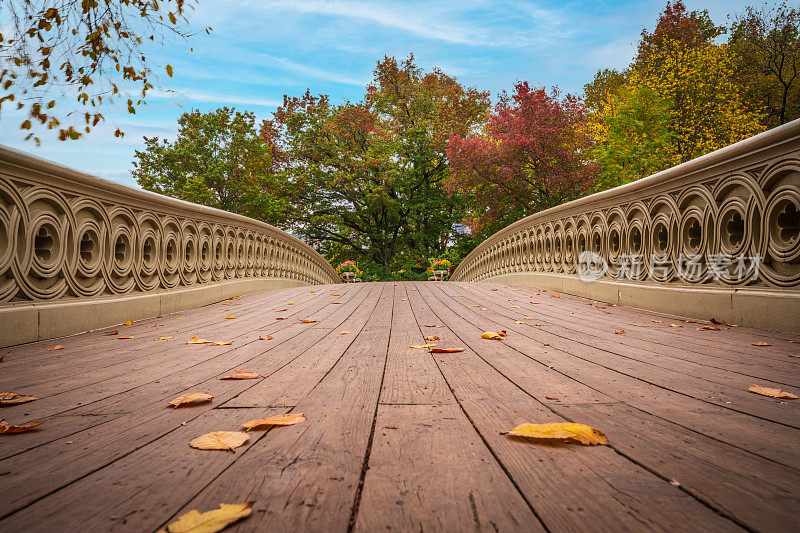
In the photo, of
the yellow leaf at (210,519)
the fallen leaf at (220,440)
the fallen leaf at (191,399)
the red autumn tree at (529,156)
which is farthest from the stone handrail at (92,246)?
the red autumn tree at (529,156)

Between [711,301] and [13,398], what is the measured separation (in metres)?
4.29

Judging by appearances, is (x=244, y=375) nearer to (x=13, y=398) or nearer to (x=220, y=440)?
(x=220, y=440)

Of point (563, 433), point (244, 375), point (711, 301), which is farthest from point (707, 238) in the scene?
point (244, 375)

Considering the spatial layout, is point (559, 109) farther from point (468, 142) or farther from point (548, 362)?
point (548, 362)

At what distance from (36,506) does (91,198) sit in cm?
303

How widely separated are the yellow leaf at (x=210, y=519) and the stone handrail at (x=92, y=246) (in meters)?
2.65

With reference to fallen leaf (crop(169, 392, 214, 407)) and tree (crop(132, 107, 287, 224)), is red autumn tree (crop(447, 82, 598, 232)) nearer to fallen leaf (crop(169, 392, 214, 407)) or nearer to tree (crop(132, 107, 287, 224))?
tree (crop(132, 107, 287, 224))

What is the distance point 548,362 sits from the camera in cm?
218

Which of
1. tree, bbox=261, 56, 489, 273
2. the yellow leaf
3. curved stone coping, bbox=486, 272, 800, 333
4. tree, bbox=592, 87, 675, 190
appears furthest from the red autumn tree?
the yellow leaf

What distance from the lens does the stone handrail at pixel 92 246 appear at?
2.65 m

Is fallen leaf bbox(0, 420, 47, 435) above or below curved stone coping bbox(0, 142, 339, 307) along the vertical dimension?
below

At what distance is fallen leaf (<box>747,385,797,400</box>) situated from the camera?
1.60m

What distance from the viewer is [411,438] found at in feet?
4.01

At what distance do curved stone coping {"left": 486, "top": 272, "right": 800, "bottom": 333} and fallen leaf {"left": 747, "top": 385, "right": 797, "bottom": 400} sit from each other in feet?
4.95
